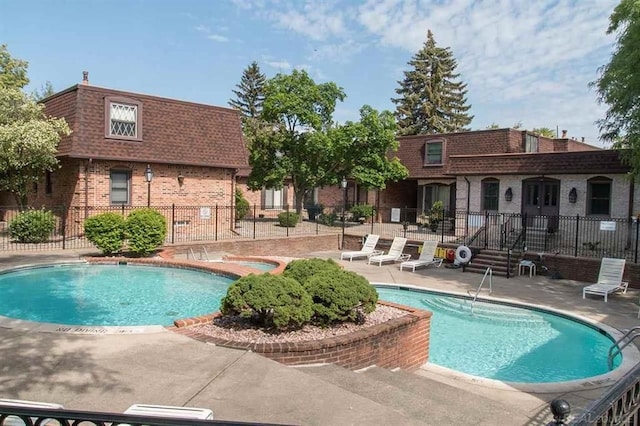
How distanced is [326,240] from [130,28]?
12.3 metres

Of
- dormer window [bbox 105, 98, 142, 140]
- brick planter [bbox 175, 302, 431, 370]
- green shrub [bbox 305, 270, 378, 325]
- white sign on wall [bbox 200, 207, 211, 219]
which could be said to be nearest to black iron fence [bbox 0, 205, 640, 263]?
white sign on wall [bbox 200, 207, 211, 219]

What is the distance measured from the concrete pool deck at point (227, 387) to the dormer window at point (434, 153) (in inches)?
876

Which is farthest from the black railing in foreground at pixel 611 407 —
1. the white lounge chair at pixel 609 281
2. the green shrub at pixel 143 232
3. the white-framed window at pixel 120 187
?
the white-framed window at pixel 120 187

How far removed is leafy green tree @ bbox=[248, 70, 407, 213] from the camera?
1033 inches

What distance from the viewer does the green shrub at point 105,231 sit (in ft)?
49.9

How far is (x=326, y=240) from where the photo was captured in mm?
22906

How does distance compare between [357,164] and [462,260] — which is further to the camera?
[357,164]

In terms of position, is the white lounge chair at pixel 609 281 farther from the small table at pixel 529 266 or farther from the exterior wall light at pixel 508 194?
the exterior wall light at pixel 508 194

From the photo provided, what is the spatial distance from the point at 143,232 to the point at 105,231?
1.17 meters

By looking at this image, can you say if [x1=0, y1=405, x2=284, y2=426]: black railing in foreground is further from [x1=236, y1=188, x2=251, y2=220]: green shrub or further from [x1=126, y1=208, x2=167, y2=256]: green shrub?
[x1=236, y1=188, x2=251, y2=220]: green shrub

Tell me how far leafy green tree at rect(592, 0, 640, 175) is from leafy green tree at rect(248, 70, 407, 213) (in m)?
12.7

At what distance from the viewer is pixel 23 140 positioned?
17.3 m

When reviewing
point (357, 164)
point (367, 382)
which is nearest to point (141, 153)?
point (357, 164)

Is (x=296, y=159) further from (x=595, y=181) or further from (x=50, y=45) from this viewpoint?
(x=595, y=181)
